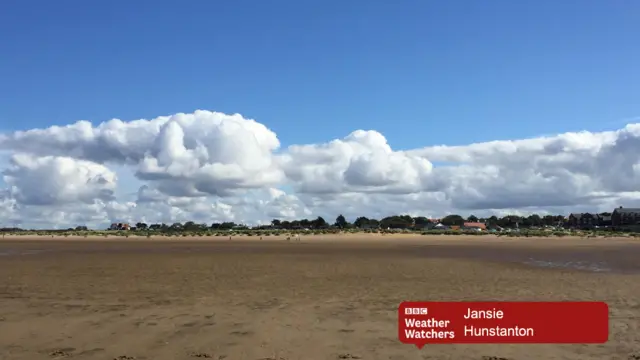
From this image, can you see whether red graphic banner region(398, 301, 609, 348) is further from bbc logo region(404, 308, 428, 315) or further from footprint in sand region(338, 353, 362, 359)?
footprint in sand region(338, 353, 362, 359)

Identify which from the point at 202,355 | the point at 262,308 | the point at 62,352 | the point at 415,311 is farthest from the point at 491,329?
the point at 62,352

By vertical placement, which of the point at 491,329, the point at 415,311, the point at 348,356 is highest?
the point at 415,311

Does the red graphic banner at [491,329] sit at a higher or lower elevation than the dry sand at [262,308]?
higher

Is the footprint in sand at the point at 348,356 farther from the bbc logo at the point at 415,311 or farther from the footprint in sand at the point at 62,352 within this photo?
the footprint in sand at the point at 62,352

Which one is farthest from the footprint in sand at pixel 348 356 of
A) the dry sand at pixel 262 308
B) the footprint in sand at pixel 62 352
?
the footprint in sand at pixel 62 352

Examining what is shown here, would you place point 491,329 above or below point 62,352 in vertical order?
above

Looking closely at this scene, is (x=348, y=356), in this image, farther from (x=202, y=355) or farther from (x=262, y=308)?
(x=262, y=308)

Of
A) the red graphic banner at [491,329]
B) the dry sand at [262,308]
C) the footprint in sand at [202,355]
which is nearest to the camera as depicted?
the footprint in sand at [202,355]

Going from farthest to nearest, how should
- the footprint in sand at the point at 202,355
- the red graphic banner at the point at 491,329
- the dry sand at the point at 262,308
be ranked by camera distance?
the red graphic banner at the point at 491,329 → the dry sand at the point at 262,308 → the footprint in sand at the point at 202,355

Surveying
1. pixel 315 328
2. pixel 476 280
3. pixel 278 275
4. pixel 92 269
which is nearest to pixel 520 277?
pixel 476 280

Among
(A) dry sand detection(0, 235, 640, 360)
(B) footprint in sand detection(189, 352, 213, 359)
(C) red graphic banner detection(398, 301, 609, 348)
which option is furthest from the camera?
(C) red graphic banner detection(398, 301, 609, 348)

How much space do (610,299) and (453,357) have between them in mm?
10896

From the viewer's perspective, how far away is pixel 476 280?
981 inches

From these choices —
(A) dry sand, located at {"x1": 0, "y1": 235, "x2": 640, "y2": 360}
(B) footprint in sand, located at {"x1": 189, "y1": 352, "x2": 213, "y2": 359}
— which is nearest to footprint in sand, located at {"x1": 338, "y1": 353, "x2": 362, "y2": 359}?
(A) dry sand, located at {"x1": 0, "y1": 235, "x2": 640, "y2": 360}
